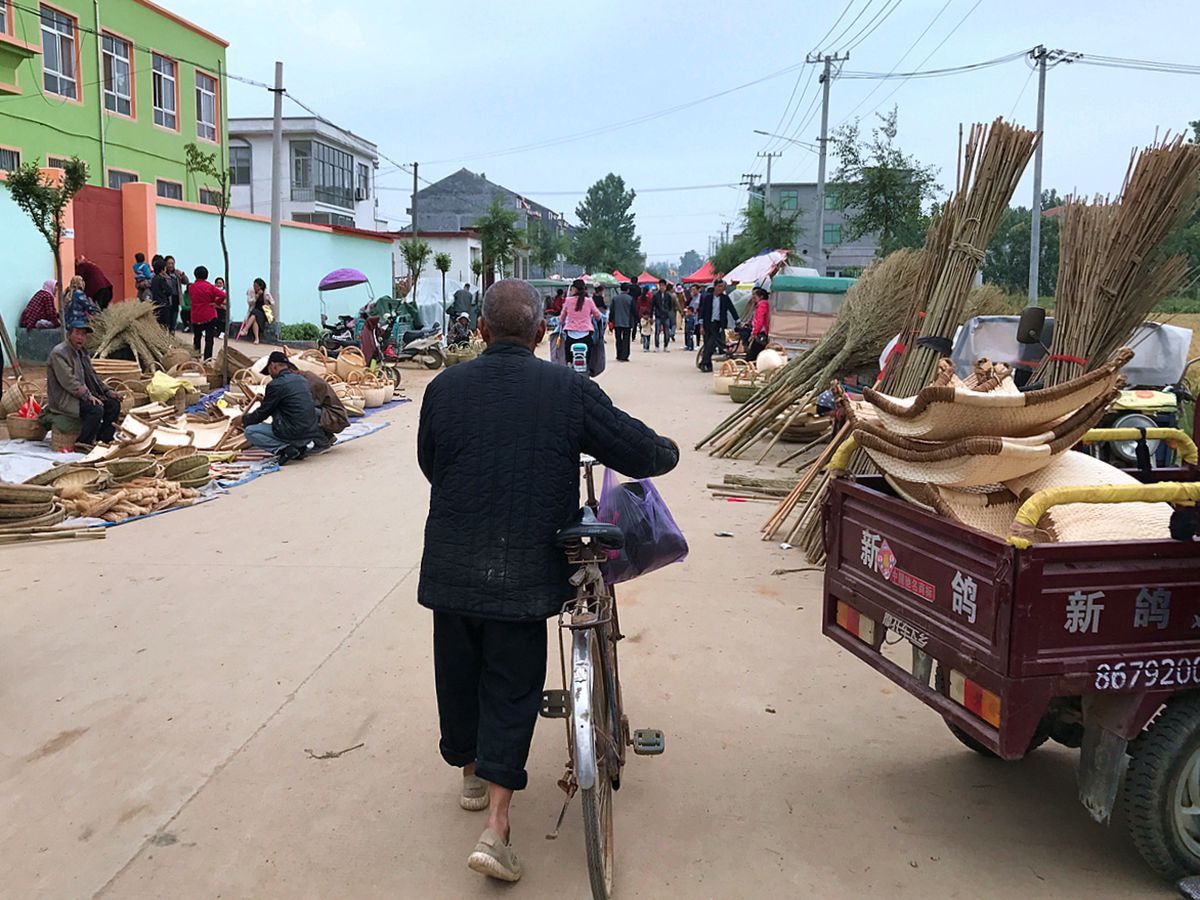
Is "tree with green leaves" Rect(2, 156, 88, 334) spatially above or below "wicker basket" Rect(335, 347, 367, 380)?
above

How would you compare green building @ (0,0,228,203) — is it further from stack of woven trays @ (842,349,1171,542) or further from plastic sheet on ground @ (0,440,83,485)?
stack of woven trays @ (842,349,1171,542)

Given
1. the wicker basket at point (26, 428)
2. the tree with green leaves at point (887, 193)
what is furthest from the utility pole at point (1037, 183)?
the wicker basket at point (26, 428)

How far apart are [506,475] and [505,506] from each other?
88 mm

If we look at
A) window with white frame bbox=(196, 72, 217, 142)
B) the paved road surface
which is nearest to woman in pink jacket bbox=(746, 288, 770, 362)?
the paved road surface

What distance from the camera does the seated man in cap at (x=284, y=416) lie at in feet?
31.7

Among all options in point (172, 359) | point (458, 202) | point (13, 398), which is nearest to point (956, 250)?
point (13, 398)

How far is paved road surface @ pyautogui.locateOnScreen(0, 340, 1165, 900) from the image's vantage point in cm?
291

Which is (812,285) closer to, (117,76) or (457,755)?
(457,755)

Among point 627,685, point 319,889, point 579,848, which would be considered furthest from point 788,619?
point 319,889

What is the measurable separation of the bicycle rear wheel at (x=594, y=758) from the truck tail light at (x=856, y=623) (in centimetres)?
94

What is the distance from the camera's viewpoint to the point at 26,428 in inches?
374

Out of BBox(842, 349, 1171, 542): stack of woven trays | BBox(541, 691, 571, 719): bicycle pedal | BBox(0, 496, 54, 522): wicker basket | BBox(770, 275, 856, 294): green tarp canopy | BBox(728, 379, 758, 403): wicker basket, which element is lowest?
BBox(0, 496, 54, 522): wicker basket

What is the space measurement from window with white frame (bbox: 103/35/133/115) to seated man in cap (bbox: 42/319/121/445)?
660 inches

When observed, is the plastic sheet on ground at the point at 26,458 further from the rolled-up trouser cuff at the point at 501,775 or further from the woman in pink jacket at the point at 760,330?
the woman in pink jacket at the point at 760,330
